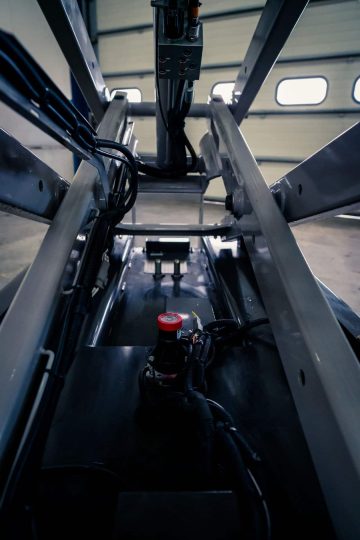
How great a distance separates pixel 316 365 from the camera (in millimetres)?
497

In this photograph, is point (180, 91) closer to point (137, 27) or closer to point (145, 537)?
point (145, 537)

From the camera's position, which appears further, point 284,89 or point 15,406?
point 284,89

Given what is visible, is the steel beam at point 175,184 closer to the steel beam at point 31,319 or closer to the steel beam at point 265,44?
the steel beam at point 265,44

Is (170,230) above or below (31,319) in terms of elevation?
above

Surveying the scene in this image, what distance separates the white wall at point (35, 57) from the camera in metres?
4.54

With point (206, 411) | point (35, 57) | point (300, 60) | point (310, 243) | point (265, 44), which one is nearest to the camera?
point (206, 411)

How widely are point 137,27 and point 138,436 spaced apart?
573cm

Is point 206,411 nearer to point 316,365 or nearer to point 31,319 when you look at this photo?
point 316,365

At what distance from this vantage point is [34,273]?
0.63 m

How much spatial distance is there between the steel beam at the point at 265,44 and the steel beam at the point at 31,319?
2.51 feet

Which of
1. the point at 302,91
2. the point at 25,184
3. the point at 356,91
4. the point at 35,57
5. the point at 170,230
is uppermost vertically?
the point at 35,57

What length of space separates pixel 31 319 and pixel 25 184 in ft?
0.94

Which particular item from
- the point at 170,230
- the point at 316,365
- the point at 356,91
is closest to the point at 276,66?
the point at 356,91

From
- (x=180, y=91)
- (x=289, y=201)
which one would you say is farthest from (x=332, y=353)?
(x=180, y=91)
